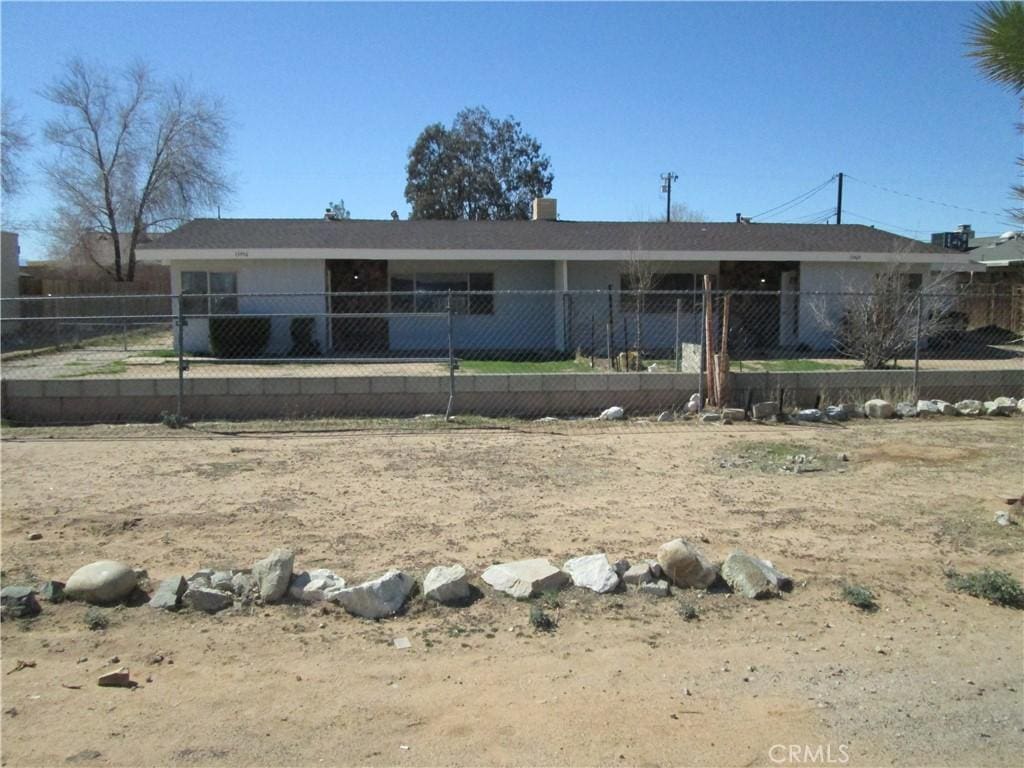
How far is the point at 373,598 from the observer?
4570 mm

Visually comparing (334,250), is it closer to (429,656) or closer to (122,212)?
(429,656)

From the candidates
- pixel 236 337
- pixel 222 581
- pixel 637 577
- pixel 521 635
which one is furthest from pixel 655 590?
pixel 236 337

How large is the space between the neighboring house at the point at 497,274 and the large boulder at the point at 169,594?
1482 cm

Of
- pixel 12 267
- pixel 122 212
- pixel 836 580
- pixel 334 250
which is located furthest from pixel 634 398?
pixel 122 212

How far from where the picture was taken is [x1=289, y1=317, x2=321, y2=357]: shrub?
19.7 m

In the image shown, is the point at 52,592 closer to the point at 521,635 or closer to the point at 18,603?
the point at 18,603

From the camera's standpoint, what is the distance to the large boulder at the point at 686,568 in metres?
4.95

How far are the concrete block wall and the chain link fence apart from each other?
2 centimetres

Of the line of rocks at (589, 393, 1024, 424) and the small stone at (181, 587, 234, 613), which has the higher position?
the line of rocks at (589, 393, 1024, 424)

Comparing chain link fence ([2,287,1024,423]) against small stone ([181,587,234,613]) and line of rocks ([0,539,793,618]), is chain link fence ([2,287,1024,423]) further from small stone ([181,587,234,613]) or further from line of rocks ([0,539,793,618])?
small stone ([181,587,234,613])

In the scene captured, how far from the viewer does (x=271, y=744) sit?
3359 mm

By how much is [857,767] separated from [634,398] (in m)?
8.00

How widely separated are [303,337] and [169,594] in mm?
15617

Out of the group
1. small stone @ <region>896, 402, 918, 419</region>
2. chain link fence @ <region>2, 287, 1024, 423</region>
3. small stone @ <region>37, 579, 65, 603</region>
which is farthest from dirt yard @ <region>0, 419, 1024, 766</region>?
small stone @ <region>896, 402, 918, 419</region>
